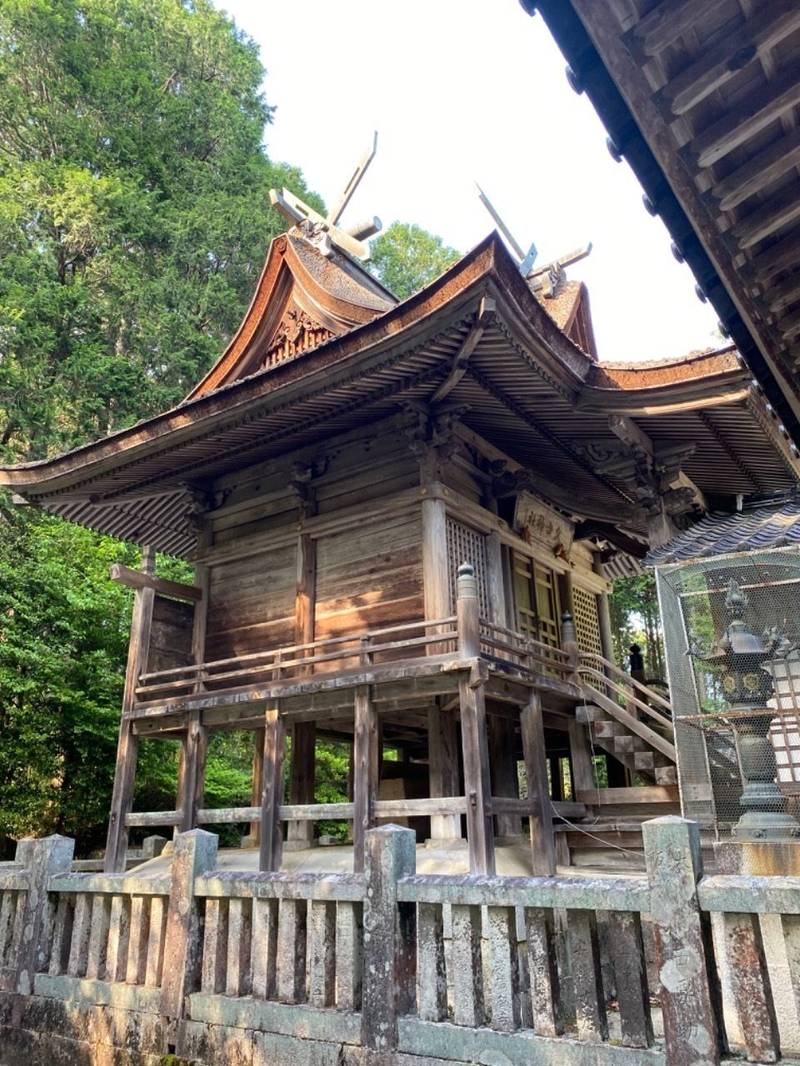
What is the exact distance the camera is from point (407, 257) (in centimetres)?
3528

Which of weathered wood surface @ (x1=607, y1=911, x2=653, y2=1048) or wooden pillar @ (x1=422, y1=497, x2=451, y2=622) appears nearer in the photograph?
weathered wood surface @ (x1=607, y1=911, x2=653, y2=1048)

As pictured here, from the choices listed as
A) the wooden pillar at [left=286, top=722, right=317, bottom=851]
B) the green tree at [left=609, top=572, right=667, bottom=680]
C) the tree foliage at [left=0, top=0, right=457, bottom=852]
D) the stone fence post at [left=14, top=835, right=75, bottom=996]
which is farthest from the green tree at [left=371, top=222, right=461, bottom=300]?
the stone fence post at [left=14, top=835, right=75, bottom=996]

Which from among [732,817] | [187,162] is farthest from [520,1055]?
[187,162]

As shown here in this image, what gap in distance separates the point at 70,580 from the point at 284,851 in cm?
826

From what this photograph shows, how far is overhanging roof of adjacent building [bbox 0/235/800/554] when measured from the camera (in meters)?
8.18

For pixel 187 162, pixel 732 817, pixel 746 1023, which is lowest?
pixel 746 1023

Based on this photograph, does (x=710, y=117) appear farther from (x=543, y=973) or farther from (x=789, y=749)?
(x=789, y=749)

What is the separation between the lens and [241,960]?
536cm

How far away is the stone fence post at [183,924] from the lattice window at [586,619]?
8.56 meters

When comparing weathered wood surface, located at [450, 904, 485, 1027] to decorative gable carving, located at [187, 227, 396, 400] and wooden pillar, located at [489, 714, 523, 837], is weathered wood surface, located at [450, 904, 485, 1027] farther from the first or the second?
decorative gable carving, located at [187, 227, 396, 400]

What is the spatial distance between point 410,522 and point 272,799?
3.96 metres

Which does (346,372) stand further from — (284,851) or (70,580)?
(70,580)

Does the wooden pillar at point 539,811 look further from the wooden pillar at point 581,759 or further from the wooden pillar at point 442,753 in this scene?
the wooden pillar at point 442,753

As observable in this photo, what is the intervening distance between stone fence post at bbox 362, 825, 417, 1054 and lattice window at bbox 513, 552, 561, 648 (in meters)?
6.66
